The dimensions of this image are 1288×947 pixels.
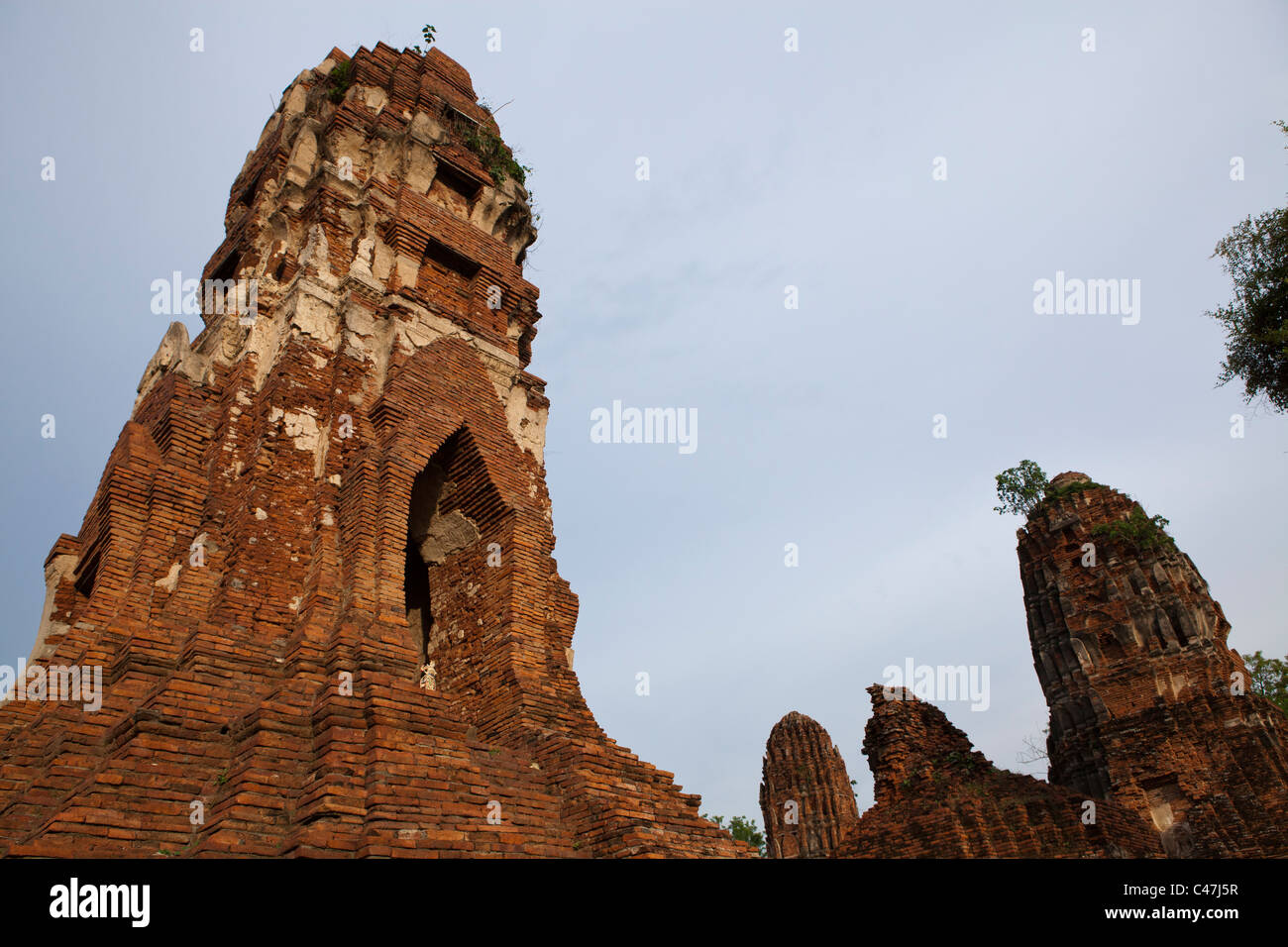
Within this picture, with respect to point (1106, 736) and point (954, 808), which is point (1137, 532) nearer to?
point (1106, 736)

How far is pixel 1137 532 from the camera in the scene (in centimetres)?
2711

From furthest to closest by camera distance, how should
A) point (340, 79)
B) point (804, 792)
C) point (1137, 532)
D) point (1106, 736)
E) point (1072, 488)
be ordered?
point (804, 792) < point (1072, 488) < point (1137, 532) < point (1106, 736) < point (340, 79)

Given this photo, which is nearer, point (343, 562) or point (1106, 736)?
point (343, 562)

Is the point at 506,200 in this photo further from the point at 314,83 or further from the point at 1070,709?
the point at 1070,709

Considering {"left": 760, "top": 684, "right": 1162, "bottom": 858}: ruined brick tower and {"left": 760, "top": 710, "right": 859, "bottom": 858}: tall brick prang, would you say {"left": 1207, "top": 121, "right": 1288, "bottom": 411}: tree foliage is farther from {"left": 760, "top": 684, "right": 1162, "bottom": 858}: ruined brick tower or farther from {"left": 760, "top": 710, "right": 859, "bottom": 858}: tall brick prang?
{"left": 760, "top": 710, "right": 859, "bottom": 858}: tall brick prang

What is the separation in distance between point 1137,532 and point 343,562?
90.0 feet

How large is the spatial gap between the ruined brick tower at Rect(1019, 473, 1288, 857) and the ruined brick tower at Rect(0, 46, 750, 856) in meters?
20.3

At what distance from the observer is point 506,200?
1071cm

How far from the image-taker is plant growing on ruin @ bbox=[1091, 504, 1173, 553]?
26922mm

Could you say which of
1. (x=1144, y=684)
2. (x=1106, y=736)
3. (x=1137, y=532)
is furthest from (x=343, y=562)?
(x=1137, y=532)

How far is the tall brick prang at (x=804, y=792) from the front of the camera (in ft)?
119
